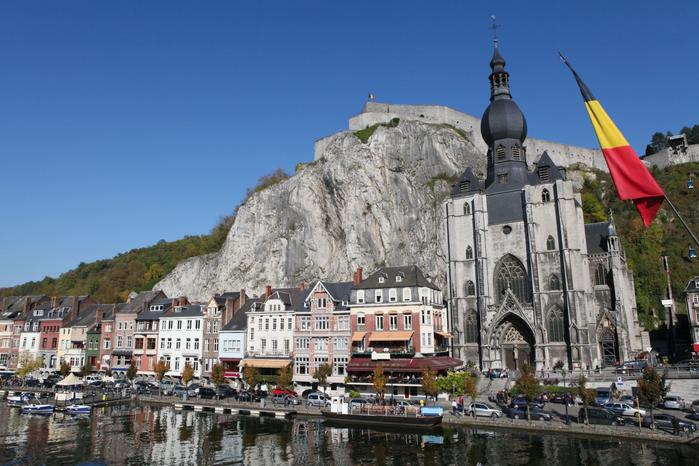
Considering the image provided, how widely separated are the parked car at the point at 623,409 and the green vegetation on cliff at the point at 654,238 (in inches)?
1229

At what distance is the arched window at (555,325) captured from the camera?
44.5 m

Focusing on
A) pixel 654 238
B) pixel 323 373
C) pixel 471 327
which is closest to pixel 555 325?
pixel 471 327

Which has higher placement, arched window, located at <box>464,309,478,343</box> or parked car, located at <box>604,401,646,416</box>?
arched window, located at <box>464,309,478,343</box>

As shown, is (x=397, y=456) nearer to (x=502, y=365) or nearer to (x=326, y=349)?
(x=326, y=349)

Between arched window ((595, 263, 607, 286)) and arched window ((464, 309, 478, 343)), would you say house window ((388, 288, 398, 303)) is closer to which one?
arched window ((464, 309, 478, 343))

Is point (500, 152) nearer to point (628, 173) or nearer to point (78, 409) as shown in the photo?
point (78, 409)

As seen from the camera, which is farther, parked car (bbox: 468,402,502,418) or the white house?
the white house

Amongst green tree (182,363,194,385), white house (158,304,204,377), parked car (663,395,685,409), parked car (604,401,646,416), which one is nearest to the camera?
parked car (604,401,646,416)

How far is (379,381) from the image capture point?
119ft

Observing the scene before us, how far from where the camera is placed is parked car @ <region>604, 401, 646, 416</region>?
2928 cm

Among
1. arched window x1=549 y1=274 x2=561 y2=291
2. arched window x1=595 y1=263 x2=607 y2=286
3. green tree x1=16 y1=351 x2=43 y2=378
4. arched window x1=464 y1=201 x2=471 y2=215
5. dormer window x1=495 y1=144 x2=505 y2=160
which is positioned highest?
dormer window x1=495 y1=144 x2=505 y2=160

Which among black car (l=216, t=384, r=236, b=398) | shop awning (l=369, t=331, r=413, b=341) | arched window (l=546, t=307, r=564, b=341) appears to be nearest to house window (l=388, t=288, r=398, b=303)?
shop awning (l=369, t=331, r=413, b=341)

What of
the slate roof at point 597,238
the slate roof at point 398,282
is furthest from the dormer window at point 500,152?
the slate roof at point 398,282

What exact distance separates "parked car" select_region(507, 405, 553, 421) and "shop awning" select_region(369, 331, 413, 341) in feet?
36.2
